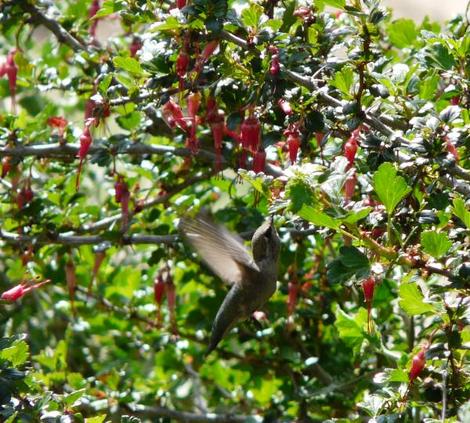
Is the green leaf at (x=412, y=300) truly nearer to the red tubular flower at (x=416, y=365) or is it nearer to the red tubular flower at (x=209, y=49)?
the red tubular flower at (x=416, y=365)

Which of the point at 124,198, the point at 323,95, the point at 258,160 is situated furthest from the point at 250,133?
the point at 124,198

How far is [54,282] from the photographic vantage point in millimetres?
3045

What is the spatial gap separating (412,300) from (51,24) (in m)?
1.43

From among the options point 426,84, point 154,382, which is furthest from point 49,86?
point 426,84

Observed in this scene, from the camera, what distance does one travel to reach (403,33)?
106 inches

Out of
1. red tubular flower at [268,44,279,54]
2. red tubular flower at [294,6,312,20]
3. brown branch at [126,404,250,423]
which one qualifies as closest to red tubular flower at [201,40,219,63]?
red tubular flower at [268,44,279,54]

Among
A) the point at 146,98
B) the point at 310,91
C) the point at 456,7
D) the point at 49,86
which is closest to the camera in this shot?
the point at 310,91

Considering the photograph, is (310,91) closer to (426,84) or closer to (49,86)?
(426,84)

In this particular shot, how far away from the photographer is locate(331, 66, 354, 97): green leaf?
73.2 inches

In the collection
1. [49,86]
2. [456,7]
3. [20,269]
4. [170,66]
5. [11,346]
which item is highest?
[456,7]

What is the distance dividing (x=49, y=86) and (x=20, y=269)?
0.70 meters

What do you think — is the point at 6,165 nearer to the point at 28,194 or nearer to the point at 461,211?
the point at 28,194

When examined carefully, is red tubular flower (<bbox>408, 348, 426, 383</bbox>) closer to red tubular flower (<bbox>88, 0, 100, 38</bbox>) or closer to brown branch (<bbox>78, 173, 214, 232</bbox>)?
brown branch (<bbox>78, 173, 214, 232</bbox>)

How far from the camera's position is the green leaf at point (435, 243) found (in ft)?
5.46
